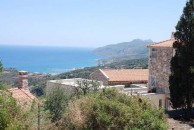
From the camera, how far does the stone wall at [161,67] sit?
34031mm

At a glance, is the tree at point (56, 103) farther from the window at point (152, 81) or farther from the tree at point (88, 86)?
the window at point (152, 81)

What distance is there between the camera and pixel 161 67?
34.9m

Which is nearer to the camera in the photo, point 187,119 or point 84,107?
point 84,107

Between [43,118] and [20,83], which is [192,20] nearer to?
[20,83]

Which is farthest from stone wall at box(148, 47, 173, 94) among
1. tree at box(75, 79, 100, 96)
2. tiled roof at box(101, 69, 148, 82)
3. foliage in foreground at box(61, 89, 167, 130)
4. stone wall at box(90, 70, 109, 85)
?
foliage in foreground at box(61, 89, 167, 130)

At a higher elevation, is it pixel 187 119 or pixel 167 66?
pixel 167 66

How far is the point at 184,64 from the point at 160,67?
367 inches

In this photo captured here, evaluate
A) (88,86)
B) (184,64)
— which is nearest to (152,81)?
(184,64)

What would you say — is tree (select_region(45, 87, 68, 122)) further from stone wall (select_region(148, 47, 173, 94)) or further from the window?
the window

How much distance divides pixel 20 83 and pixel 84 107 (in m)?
10.2

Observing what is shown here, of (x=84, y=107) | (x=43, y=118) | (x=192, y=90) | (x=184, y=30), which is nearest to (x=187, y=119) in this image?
(x=192, y=90)

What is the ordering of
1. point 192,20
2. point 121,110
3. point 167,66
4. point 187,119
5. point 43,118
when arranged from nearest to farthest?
point 43,118, point 121,110, point 187,119, point 192,20, point 167,66

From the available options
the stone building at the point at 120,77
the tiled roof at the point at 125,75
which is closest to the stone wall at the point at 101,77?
the stone building at the point at 120,77

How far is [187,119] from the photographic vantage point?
79.5 ft
